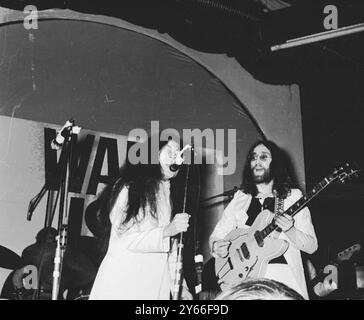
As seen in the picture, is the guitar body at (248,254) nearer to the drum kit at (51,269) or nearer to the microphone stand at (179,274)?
the microphone stand at (179,274)

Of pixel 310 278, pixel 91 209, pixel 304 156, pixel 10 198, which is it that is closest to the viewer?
pixel 10 198

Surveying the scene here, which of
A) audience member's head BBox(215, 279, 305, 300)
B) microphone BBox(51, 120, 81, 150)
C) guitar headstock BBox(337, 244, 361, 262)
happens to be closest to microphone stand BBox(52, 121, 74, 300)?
microphone BBox(51, 120, 81, 150)

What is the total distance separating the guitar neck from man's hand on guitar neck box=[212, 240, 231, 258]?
22cm

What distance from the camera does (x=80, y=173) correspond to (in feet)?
9.68

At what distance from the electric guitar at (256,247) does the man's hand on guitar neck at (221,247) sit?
0.06 ft

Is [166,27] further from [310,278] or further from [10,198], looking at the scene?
[310,278]

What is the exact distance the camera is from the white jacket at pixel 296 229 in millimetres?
3113

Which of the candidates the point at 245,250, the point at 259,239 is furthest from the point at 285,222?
the point at 245,250

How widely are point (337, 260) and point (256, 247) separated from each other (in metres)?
0.51

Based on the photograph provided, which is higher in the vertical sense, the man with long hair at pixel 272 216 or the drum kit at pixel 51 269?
the man with long hair at pixel 272 216

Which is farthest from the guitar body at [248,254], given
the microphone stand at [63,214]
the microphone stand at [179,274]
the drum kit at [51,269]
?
the microphone stand at [63,214]

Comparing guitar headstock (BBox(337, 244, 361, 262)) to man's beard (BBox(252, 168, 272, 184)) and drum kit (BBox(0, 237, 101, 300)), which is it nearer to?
man's beard (BBox(252, 168, 272, 184))
